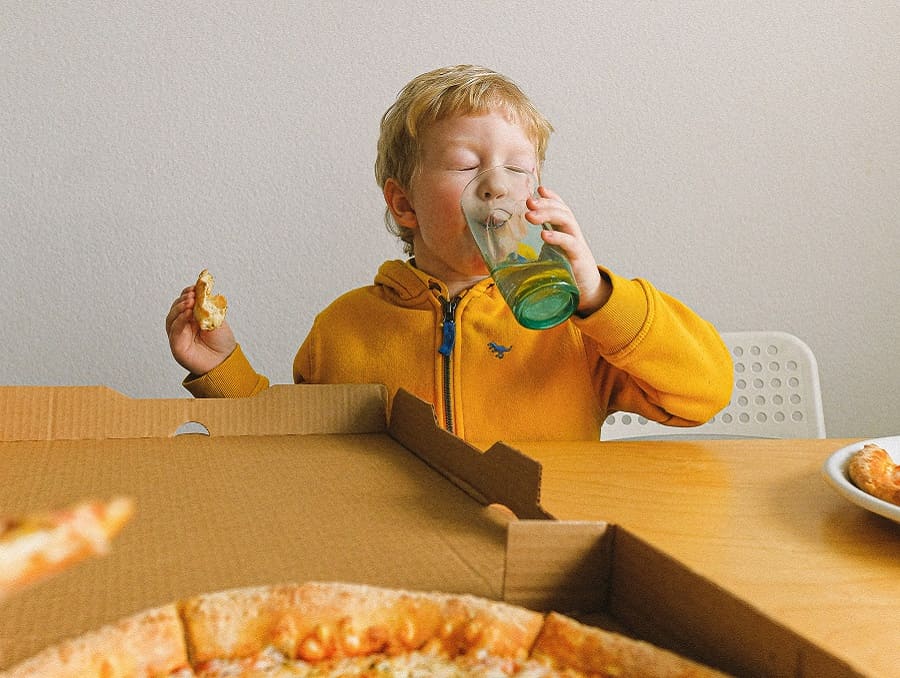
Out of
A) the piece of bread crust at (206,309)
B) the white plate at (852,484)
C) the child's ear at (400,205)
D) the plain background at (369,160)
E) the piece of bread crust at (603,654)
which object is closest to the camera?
the piece of bread crust at (603,654)

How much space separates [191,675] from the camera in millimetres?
403

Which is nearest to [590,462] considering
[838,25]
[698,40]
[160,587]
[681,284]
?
[160,587]

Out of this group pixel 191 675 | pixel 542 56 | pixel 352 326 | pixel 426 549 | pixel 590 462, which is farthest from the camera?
pixel 542 56

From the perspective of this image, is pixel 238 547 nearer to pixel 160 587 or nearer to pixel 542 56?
pixel 160 587

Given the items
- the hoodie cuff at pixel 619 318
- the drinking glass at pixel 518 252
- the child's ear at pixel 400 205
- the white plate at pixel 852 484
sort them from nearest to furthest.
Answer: the white plate at pixel 852 484 < the drinking glass at pixel 518 252 < the hoodie cuff at pixel 619 318 < the child's ear at pixel 400 205

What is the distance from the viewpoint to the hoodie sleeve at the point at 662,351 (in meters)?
0.97

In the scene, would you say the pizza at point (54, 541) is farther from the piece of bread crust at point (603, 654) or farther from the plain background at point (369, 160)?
the plain background at point (369, 160)

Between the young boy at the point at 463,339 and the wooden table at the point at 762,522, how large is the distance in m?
0.20

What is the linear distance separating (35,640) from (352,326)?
2.69 ft

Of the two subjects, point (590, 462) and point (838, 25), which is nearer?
point (590, 462)

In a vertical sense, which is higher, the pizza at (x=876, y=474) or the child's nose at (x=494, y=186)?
the child's nose at (x=494, y=186)

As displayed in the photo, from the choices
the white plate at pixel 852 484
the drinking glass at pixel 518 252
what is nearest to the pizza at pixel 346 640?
the white plate at pixel 852 484

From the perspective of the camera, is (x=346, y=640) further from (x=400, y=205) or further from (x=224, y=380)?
(x=400, y=205)

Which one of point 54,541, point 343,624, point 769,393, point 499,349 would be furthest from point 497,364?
point 54,541
